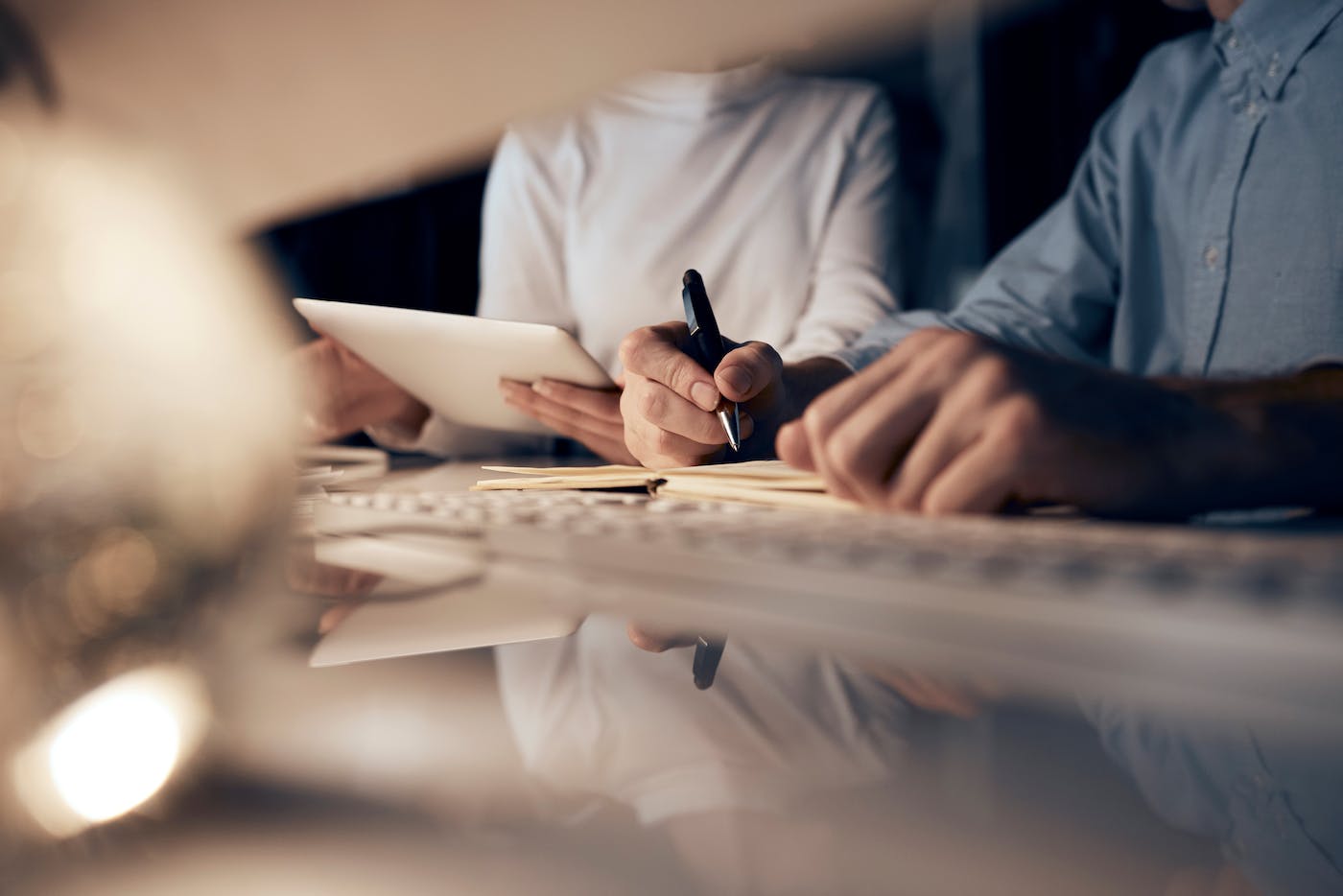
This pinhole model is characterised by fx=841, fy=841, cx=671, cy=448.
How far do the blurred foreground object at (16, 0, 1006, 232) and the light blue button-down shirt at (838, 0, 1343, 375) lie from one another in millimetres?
760

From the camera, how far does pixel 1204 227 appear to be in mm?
674

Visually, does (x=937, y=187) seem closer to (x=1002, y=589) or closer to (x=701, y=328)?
(x=701, y=328)

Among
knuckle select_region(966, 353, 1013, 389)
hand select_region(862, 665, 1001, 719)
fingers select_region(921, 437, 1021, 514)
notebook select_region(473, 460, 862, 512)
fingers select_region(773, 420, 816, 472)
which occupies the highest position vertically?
hand select_region(862, 665, 1001, 719)

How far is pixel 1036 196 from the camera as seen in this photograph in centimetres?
136

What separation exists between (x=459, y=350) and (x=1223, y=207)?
594 millimetres

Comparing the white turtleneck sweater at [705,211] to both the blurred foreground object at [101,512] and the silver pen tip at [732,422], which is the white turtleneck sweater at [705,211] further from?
the silver pen tip at [732,422]

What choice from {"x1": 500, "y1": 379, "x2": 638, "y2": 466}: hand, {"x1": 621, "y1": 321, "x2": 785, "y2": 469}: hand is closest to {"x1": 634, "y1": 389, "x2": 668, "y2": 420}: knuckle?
{"x1": 621, "y1": 321, "x2": 785, "y2": 469}: hand

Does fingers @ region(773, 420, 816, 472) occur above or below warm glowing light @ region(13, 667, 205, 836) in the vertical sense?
below

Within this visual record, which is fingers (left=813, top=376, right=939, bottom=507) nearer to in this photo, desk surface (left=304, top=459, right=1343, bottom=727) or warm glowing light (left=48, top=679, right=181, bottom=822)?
desk surface (left=304, top=459, right=1343, bottom=727)

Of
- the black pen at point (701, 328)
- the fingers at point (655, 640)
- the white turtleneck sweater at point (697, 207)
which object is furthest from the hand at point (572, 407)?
the white turtleneck sweater at point (697, 207)

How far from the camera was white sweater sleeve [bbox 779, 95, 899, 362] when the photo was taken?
1.07 m

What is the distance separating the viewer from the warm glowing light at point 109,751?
4.0 inches

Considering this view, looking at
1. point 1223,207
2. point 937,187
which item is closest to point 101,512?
point 1223,207

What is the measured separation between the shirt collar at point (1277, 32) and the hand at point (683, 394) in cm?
47
